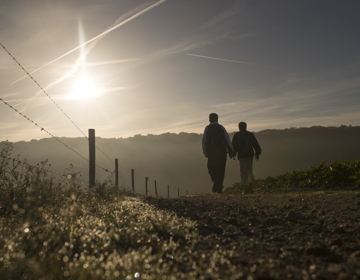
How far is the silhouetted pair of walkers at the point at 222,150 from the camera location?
10.2 meters

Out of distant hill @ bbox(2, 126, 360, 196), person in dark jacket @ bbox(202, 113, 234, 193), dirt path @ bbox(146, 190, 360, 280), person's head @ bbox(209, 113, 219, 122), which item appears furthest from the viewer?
distant hill @ bbox(2, 126, 360, 196)

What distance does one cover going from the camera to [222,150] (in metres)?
10.3

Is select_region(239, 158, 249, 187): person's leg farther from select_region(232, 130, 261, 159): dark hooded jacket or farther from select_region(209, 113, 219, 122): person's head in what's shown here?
select_region(209, 113, 219, 122): person's head

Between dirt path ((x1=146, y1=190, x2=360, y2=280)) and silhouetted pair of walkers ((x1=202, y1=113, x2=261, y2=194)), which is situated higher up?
silhouetted pair of walkers ((x1=202, y1=113, x2=261, y2=194))

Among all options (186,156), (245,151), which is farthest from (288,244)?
(186,156)

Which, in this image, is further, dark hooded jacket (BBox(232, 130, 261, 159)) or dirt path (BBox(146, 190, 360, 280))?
dark hooded jacket (BBox(232, 130, 261, 159))

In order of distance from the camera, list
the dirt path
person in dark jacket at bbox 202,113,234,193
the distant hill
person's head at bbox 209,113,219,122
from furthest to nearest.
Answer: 1. the distant hill
2. person's head at bbox 209,113,219,122
3. person in dark jacket at bbox 202,113,234,193
4. the dirt path

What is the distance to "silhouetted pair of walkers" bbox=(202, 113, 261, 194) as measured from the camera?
10156 mm

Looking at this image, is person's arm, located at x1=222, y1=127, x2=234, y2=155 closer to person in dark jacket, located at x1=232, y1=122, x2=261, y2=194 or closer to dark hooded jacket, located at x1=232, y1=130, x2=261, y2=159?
person in dark jacket, located at x1=232, y1=122, x2=261, y2=194

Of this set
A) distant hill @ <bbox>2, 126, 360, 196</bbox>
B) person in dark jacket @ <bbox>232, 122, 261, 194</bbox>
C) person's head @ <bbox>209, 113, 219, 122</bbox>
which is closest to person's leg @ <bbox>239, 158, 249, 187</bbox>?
person in dark jacket @ <bbox>232, 122, 261, 194</bbox>

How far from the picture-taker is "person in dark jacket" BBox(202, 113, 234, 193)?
10.1 m

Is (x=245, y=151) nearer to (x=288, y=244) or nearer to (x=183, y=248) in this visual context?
(x=288, y=244)

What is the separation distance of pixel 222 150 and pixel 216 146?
30cm

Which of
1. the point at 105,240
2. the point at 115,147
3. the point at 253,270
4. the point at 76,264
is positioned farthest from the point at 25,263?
the point at 115,147
